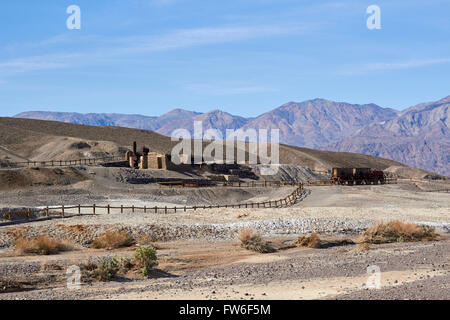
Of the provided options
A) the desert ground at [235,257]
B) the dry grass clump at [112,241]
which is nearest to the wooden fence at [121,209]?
the desert ground at [235,257]

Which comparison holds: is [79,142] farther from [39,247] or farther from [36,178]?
[39,247]

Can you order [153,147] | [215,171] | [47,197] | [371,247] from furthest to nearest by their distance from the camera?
[153,147], [215,171], [47,197], [371,247]

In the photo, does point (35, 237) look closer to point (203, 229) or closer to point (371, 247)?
point (203, 229)

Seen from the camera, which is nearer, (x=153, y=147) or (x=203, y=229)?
(x=203, y=229)

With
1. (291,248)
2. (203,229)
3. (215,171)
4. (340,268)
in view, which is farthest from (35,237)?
(215,171)

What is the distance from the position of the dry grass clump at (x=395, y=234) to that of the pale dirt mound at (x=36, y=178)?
41.9m

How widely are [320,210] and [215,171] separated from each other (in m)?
51.7

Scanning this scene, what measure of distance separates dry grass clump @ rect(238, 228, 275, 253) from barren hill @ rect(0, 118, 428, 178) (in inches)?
2944

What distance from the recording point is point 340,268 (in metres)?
22.7

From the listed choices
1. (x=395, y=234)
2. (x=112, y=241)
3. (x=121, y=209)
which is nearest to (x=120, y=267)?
(x=112, y=241)

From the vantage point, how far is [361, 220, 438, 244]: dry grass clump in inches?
1261

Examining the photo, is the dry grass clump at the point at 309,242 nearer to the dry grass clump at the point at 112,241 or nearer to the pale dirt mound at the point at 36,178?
the dry grass clump at the point at 112,241

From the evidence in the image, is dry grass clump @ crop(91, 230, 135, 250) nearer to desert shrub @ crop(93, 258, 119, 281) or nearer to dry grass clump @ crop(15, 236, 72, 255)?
dry grass clump @ crop(15, 236, 72, 255)
